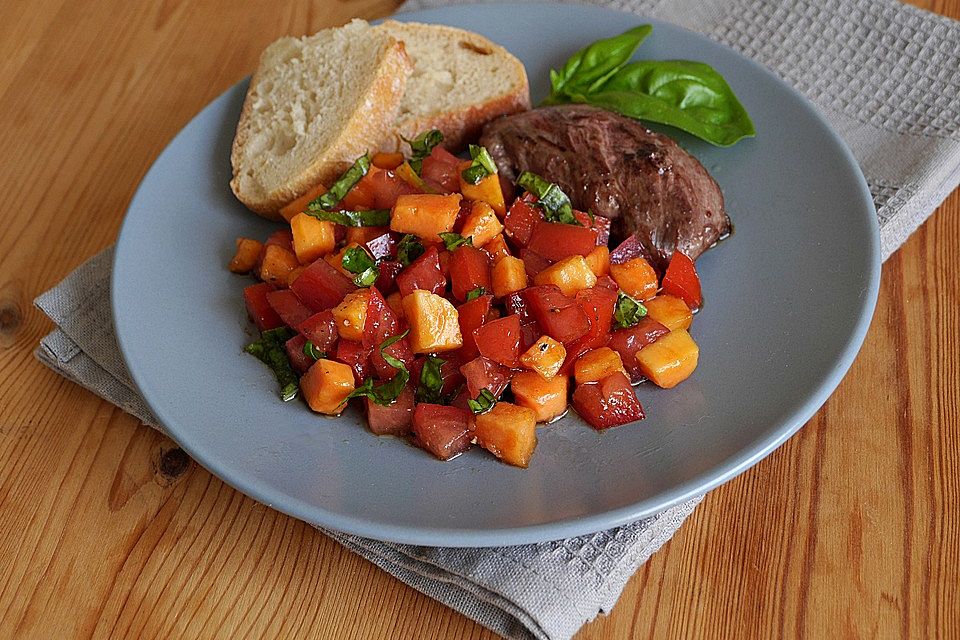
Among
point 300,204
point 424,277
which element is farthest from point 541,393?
point 300,204

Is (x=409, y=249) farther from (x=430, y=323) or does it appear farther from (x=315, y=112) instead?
(x=315, y=112)

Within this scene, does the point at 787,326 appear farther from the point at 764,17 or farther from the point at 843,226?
the point at 764,17

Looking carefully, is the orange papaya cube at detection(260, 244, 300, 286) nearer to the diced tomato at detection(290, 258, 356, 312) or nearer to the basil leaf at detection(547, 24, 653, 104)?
the diced tomato at detection(290, 258, 356, 312)

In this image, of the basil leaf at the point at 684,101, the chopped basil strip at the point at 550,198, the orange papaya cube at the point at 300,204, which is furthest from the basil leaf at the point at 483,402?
the basil leaf at the point at 684,101

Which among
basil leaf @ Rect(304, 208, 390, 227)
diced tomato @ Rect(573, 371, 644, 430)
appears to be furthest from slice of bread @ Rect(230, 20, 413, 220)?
diced tomato @ Rect(573, 371, 644, 430)

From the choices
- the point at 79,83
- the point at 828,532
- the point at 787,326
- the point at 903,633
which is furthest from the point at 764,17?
the point at 79,83
